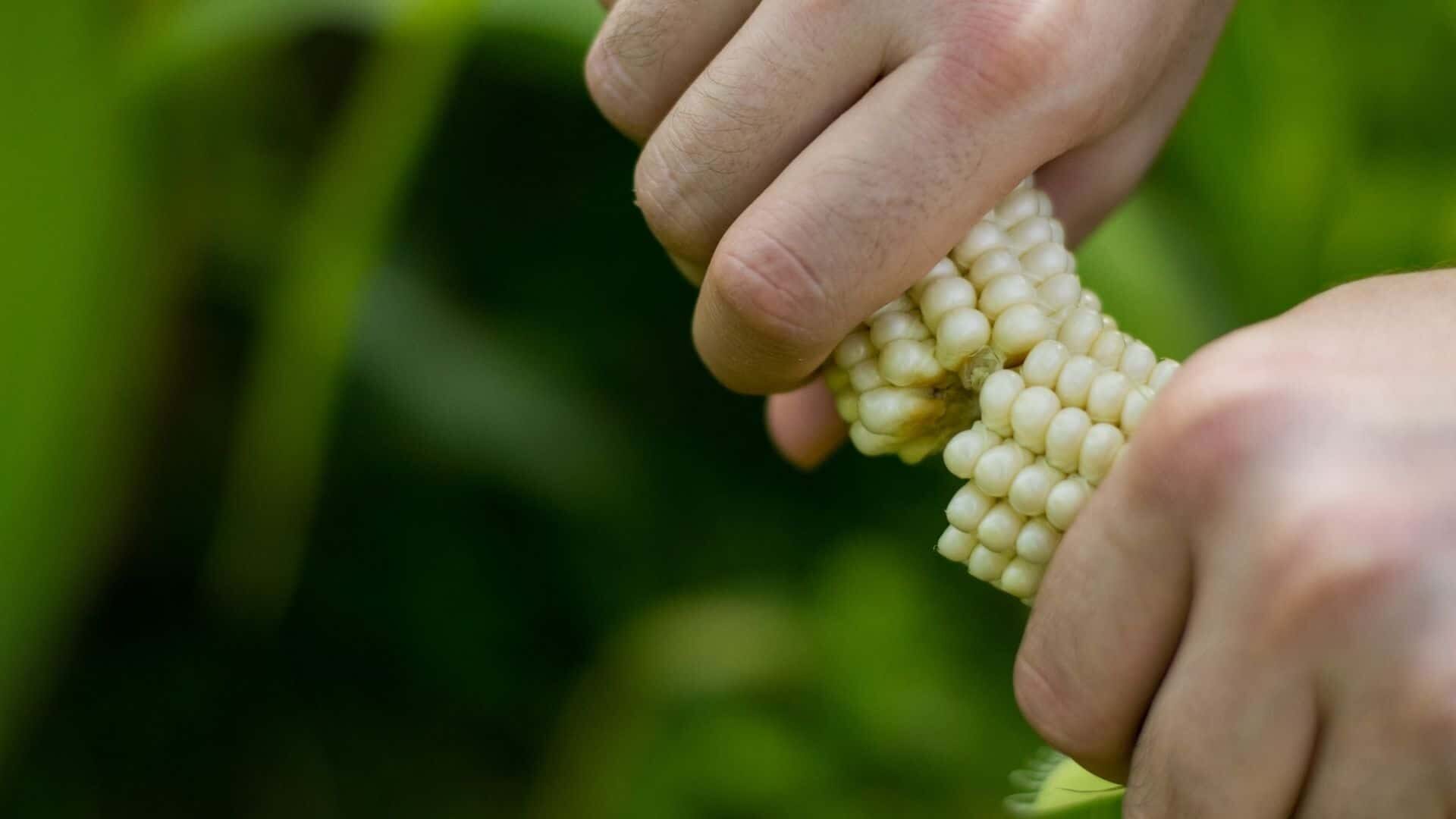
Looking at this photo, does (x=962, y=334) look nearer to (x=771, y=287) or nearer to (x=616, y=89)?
(x=771, y=287)

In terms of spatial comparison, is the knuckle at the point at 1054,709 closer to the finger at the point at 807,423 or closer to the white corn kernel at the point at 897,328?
the white corn kernel at the point at 897,328

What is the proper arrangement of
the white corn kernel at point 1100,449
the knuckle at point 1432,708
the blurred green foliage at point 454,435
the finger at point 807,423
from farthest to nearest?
1. the blurred green foliage at point 454,435
2. the finger at point 807,423
3. the white corn kernel at point 1100,449
4. the knuckle at point 1432,708

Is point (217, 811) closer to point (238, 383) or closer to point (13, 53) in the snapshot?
point (238, 383)

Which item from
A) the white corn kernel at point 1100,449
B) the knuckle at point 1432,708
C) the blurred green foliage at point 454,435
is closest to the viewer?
the knuckle at point 1432,708

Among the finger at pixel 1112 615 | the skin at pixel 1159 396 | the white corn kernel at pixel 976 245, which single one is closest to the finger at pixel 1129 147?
the skin at pixel 1159 396

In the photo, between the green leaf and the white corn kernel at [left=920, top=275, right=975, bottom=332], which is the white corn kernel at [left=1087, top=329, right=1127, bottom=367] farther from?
the green leaf

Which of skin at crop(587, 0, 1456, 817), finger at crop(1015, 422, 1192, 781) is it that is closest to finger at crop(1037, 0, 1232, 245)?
skin at crop(587, 0, 1456, 817)

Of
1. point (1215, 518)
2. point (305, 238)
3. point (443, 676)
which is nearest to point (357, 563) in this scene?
point (443, 676)
